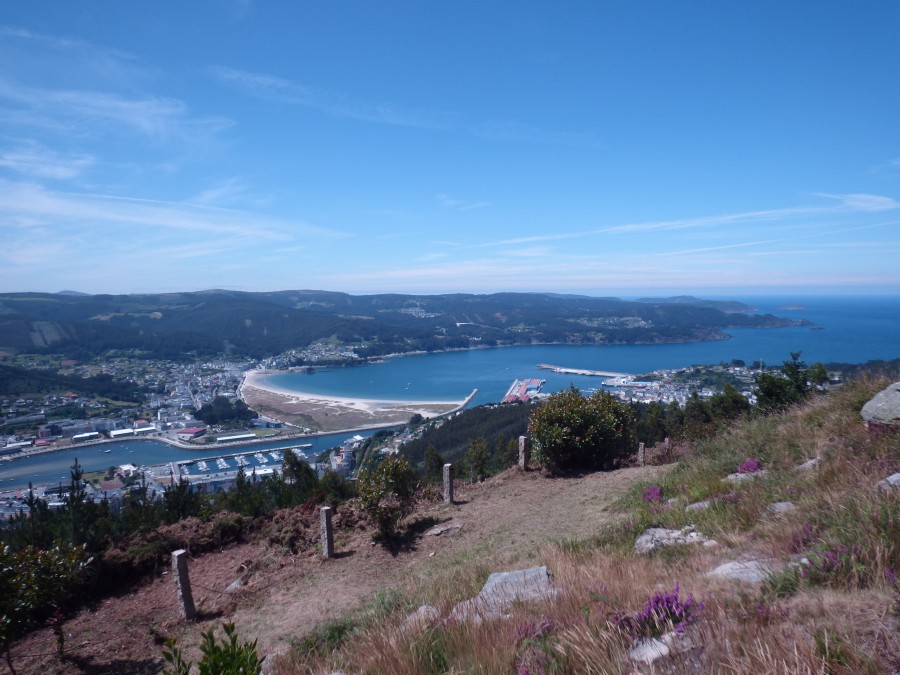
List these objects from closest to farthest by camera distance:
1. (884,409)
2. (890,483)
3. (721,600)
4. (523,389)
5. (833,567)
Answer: (721,600), (833,567), (890,483), (884,409), (523,389)

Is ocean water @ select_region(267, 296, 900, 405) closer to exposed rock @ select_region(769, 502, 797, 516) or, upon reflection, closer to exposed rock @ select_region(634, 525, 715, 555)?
exposed rock @ select_region(634, 525, 715, 555)

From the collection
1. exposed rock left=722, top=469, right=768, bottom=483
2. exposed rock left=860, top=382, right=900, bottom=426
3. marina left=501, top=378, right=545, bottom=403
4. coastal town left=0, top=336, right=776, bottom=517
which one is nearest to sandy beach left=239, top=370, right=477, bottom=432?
coastal town left=0, top=336, right=776, bottom=517

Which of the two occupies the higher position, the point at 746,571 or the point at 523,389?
the point at 746,571

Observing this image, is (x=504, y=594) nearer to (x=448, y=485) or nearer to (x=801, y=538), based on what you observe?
(x=801, y=538)

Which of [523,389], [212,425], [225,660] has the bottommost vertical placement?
[212,425]

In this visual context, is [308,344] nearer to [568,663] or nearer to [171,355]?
[171,355]

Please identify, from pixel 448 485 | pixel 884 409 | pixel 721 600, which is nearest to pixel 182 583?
pixel 448 485
